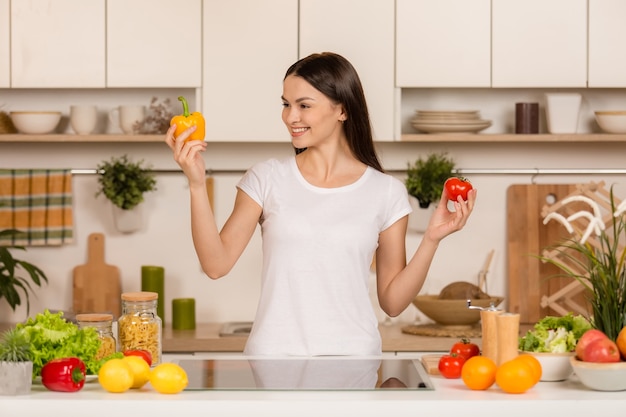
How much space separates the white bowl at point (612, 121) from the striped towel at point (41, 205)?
7.34ft

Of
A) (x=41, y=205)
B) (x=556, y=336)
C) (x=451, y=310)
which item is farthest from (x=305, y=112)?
(x=41, y=205)

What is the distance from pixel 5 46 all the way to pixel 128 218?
0.85 metres

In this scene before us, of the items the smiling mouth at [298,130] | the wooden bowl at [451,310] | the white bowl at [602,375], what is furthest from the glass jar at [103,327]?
the wooden bowl at [451,310]

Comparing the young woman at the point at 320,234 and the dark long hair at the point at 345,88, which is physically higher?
the dark long hair at the point at 345,88

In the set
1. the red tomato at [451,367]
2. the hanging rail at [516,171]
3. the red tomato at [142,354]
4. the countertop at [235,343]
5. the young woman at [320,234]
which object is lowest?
the countertop at [235,343]

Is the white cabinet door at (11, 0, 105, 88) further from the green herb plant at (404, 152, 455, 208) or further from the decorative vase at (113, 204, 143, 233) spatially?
the green herb plant at (404, 152, 455, 208)

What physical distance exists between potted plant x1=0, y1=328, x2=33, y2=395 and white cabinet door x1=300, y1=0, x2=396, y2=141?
228cm

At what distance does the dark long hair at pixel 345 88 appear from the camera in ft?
8.64

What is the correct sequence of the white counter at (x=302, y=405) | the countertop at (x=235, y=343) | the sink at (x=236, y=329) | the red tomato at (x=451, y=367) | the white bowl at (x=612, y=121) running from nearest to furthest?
the white counter at (x=302, y=405) → the red tomato at (x=451, y=367) → the countertop at (x=235, y=343) → the sink at (x=236, y=329) → the white bowl at (x=612, y=121)

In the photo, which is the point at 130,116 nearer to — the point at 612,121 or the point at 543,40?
the point at 543,40

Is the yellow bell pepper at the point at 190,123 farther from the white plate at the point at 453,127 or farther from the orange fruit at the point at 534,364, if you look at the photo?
the white plate at the point at 453,127

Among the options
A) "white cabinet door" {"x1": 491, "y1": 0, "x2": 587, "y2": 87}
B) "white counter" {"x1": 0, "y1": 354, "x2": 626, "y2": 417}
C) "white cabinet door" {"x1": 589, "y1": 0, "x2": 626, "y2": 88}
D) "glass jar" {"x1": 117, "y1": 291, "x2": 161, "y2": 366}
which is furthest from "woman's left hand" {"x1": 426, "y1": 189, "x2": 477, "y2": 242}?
"white cabinet door" {"x1": 589, "y1": 0, "x2": 626, "y2": 88}

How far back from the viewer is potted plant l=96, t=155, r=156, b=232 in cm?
418

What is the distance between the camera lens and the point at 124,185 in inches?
165
